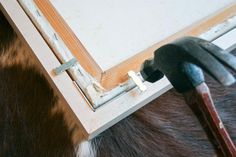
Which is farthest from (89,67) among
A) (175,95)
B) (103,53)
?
(175,95)

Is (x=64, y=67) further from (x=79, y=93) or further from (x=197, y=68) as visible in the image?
(x=197, y=68)

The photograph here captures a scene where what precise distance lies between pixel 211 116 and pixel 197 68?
0.06 meters

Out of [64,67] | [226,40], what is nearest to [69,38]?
[64,67]

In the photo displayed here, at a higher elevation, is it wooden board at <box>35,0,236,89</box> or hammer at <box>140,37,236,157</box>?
wooden board at <box>35,0,236,89</box>

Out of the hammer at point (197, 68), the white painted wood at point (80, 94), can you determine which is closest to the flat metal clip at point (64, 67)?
the white painted wood at point (80, 94)

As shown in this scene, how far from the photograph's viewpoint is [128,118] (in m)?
0.54

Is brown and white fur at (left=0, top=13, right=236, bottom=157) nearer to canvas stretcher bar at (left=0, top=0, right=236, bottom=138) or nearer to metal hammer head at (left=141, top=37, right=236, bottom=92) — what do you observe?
canvas stretcher bar at (left=0, top=0, right=236, bottom=138)

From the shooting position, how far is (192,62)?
1.18 ft

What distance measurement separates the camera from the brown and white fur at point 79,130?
0.53 metres

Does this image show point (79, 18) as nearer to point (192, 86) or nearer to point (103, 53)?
point (103, 53)

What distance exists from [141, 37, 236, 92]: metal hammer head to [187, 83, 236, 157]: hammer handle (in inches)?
0.5

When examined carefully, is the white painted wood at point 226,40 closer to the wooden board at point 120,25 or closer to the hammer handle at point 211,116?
the wooden board at point 120,25

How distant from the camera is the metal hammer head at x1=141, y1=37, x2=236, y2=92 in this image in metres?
0.33

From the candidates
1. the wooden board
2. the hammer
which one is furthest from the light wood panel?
the hammer
